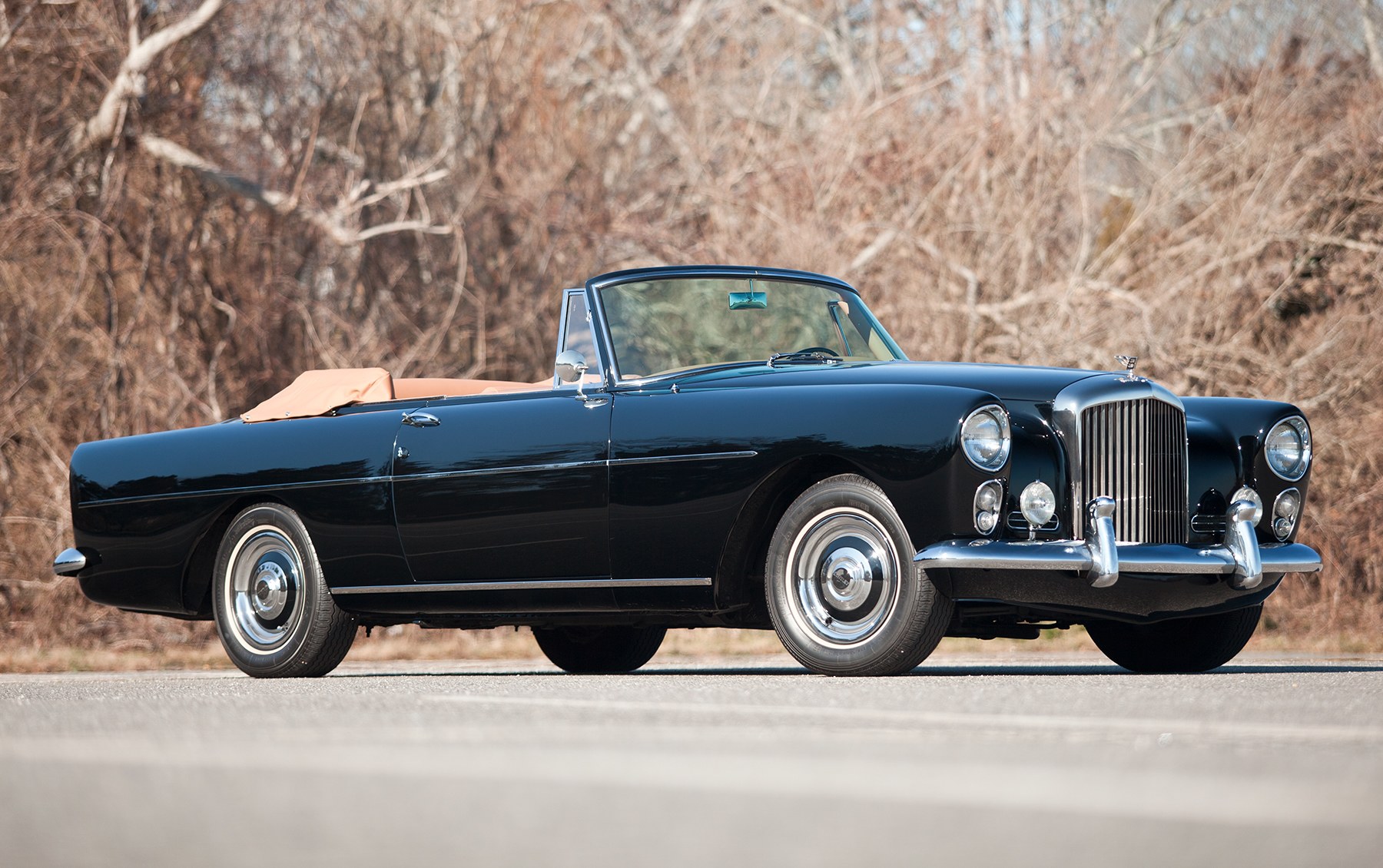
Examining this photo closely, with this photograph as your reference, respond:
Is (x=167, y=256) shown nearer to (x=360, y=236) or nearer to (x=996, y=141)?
(x=360, y=236)

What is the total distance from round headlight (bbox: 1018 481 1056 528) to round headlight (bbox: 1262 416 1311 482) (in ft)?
4.56

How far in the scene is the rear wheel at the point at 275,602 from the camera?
27.5 feet

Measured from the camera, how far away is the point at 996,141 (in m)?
15.9

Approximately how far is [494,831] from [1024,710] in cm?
232

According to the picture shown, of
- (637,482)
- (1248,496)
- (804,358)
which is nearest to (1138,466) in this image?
(1248,496)

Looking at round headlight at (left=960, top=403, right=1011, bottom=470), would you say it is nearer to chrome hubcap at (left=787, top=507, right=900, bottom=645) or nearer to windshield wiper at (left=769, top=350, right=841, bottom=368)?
chrome hubcap at (left=787, top=507, right=900, bottom=645)

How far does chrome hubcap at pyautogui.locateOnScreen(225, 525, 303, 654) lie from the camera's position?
8.49m

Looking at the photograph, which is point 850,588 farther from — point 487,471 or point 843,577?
point 487,471

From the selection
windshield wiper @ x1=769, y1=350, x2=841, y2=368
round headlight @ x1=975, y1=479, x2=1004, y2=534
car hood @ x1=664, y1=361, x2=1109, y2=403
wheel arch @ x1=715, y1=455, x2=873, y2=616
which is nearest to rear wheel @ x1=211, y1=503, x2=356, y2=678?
car hood @ x1=664, y1=361, x2=1109, y2=403

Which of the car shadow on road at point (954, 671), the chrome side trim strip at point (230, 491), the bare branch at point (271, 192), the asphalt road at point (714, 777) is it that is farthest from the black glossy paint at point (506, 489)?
the bare branch at point (271, 192)

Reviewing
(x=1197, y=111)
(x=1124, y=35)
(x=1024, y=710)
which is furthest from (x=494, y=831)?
(x=1124, y=35)

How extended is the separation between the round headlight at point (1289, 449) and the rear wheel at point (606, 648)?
9.65 ft

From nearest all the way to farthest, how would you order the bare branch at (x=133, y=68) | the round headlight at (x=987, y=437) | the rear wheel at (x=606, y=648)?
the round headlight at (x=987, y=437), the rear wheel at (x=606, y=648), the bare branch at (x=133, y=68)

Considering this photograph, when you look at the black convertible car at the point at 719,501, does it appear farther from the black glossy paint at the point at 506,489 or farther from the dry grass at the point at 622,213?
the dry grass at the point at 622,213
